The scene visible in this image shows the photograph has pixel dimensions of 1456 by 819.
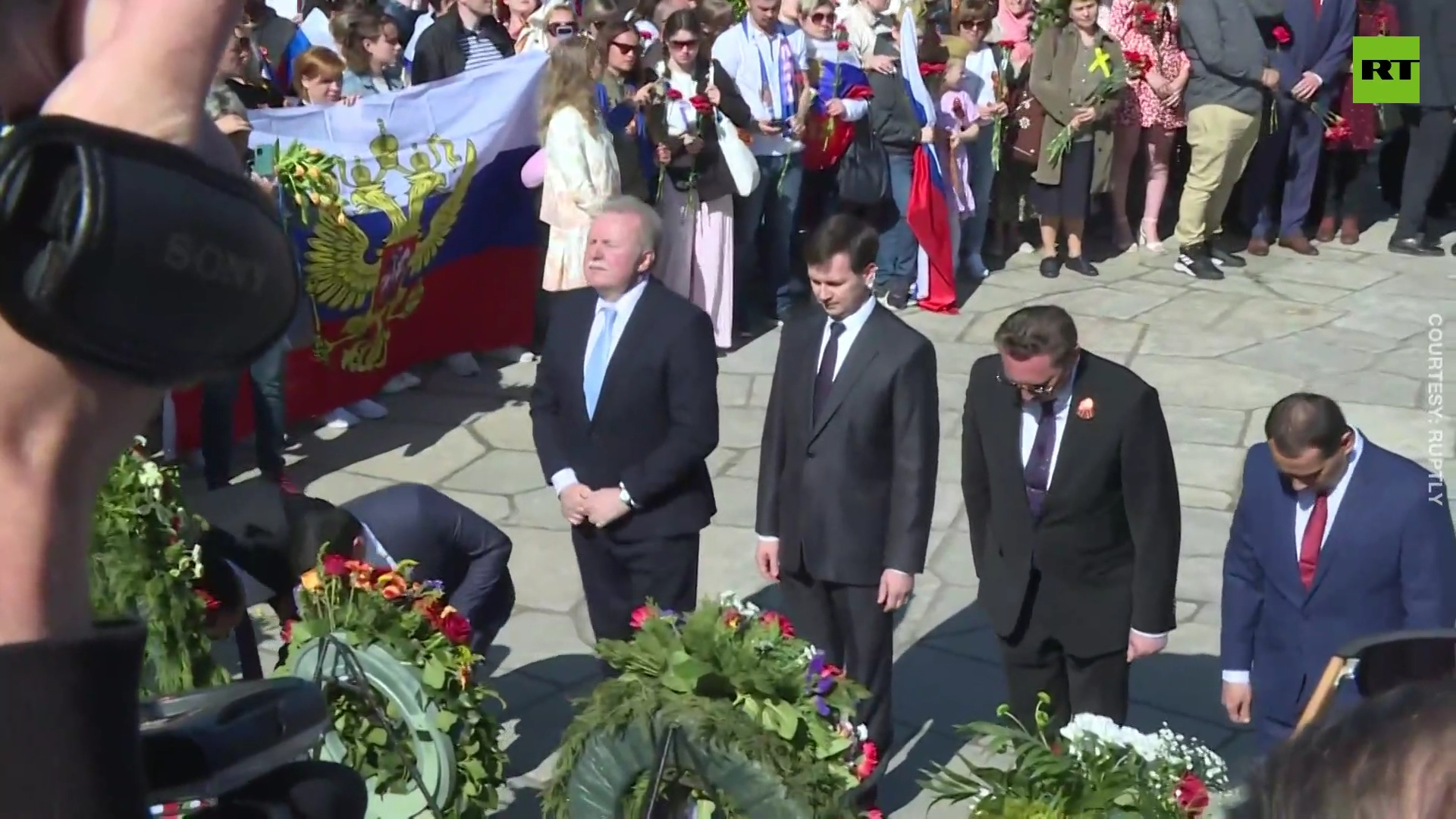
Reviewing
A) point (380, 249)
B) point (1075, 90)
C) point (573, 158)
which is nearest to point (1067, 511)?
point (573, 158)

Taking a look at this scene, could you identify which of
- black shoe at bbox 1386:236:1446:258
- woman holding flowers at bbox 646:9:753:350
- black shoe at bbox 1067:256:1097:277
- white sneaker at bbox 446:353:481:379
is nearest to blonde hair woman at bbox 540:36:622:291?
woman holding flowers at bbox 646:9:753:350

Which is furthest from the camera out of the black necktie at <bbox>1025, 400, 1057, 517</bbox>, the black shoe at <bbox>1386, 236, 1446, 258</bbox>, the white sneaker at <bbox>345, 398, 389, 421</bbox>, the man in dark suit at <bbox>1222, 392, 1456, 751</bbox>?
the black shoe at <bbox>1386, 236, 1446, 258</bbox>

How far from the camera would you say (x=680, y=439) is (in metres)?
5.89

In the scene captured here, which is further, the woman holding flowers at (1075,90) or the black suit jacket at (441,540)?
the woman holding flowers at (1075,90)

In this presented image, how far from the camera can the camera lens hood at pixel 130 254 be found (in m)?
0.97

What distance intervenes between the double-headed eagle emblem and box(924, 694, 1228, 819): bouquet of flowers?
17.5 feet

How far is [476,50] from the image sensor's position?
34.3ft

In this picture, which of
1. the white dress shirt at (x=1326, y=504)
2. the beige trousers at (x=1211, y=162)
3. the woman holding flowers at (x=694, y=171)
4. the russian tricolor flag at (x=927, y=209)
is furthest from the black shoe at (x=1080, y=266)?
the white dress shirt at (x=1326, y=504)

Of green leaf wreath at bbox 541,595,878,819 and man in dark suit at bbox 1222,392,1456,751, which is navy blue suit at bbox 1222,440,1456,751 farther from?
green leaf wreath at bbox 541,595,878,819

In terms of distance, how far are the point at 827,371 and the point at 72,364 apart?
4.89 m

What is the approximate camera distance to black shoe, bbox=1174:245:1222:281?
501 inches

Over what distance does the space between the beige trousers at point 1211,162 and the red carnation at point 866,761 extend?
8563 mm

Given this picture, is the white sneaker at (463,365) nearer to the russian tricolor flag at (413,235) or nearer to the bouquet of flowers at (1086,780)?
the russian tricolor flag at (413,235)

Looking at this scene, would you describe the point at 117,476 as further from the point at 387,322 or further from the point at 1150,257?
the point at 1150,257
